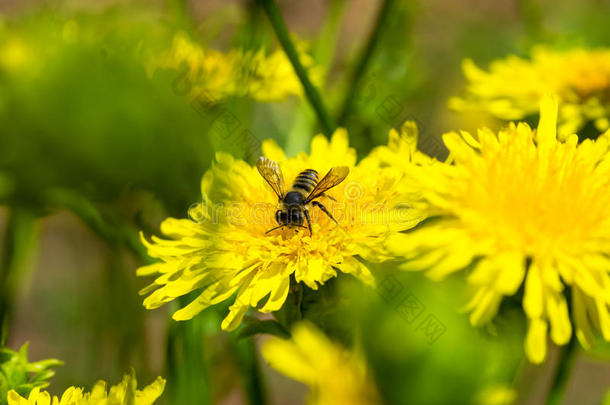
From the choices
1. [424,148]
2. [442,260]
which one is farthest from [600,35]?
[442,260]

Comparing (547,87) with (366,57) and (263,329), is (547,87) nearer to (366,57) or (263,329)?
(366,57)

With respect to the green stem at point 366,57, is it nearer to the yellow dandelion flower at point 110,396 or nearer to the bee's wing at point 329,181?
the bee's wing at point 329,181

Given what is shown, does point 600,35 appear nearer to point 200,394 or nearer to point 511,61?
point 511,61

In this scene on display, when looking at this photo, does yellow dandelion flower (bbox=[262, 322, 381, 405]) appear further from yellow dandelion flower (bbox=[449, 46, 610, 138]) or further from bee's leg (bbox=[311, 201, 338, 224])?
yellow dandelion flower (bbox=[449, 46, 610, 138])

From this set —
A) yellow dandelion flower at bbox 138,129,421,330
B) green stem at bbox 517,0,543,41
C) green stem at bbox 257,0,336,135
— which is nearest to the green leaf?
yellow dandelion flower at bbox 138,129,421,330

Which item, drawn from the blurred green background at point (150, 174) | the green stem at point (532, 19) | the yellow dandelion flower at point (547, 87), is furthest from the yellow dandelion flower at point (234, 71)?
the green stem at point (532, 19)

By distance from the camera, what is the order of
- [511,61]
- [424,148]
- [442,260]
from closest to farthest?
A: [442,260], [424,148], [511,61]
